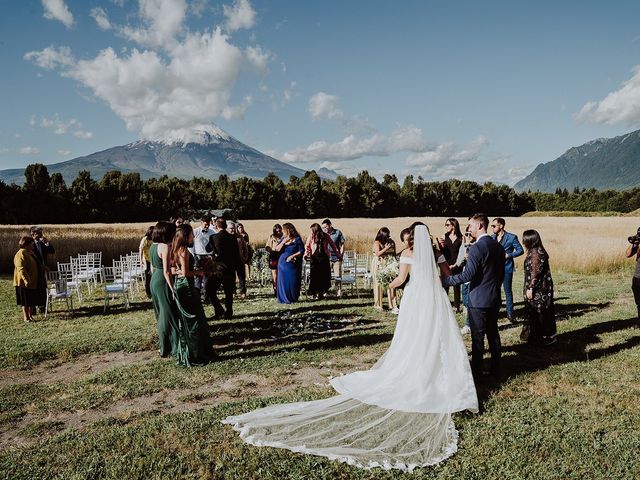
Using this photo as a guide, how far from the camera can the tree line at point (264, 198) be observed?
61972 mm

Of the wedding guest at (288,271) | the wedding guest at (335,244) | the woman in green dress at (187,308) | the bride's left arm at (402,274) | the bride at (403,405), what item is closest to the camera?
the bride at (403,405)

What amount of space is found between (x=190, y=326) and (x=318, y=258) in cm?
652

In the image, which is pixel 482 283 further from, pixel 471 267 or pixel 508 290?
pixel 508 290

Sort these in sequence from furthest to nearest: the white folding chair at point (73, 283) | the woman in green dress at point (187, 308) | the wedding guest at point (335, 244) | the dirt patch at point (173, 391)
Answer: the white folding chair at point (73, 283)
the wedding guest at point (335, 244)
the woman in green dress at point (187, 308)
the dirt patch at point (173, 391)

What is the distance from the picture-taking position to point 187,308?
795 cm

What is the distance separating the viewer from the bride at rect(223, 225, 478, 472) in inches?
193

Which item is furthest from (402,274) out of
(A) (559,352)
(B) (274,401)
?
(A) (559,352)

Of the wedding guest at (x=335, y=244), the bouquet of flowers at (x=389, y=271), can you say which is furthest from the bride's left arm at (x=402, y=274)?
the wedding guest at (x=335, y=244)

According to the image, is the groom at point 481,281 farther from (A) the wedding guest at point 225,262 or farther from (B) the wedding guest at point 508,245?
(A) the wedding guest at point 225,262

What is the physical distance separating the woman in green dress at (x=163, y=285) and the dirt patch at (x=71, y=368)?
74cm

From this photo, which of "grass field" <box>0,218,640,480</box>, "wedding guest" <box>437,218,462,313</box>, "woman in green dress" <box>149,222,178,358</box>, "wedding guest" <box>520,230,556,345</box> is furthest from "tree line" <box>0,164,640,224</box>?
"wedding guest" <box>520,230,556,345</box>

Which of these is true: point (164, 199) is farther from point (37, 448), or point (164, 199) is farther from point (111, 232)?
point (37, 448)

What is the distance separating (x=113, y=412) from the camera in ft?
20.6

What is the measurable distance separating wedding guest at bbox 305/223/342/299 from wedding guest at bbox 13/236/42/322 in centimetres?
746
